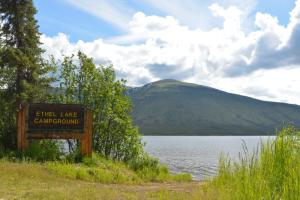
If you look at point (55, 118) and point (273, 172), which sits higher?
point (55, 118)

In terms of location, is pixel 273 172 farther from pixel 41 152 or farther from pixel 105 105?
pixel 105 105

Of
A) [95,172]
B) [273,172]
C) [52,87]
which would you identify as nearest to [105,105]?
[52,87]

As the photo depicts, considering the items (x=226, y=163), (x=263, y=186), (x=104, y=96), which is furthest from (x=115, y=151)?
(x=263, y=186)

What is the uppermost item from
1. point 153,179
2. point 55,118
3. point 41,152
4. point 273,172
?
point 55,118

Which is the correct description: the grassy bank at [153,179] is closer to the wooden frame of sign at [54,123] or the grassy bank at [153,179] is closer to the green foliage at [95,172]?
the green foliage at [95,172]

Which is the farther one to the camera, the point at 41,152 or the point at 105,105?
the point at 105,105

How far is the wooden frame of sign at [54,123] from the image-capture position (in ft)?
80.9

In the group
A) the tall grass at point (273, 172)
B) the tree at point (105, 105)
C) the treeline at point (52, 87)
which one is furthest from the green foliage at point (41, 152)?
the tall grass at point (273, 172)

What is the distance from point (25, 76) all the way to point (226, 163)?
21289mm

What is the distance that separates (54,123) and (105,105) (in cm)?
538

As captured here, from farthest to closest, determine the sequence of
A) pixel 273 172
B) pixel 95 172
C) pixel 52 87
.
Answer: pixel 52 87
pixel 95 172
pixel 273 172

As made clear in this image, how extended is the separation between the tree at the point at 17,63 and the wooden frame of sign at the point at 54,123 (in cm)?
228

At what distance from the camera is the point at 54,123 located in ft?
83.3

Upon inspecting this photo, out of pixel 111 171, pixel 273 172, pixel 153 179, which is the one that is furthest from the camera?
pixel 153 179
